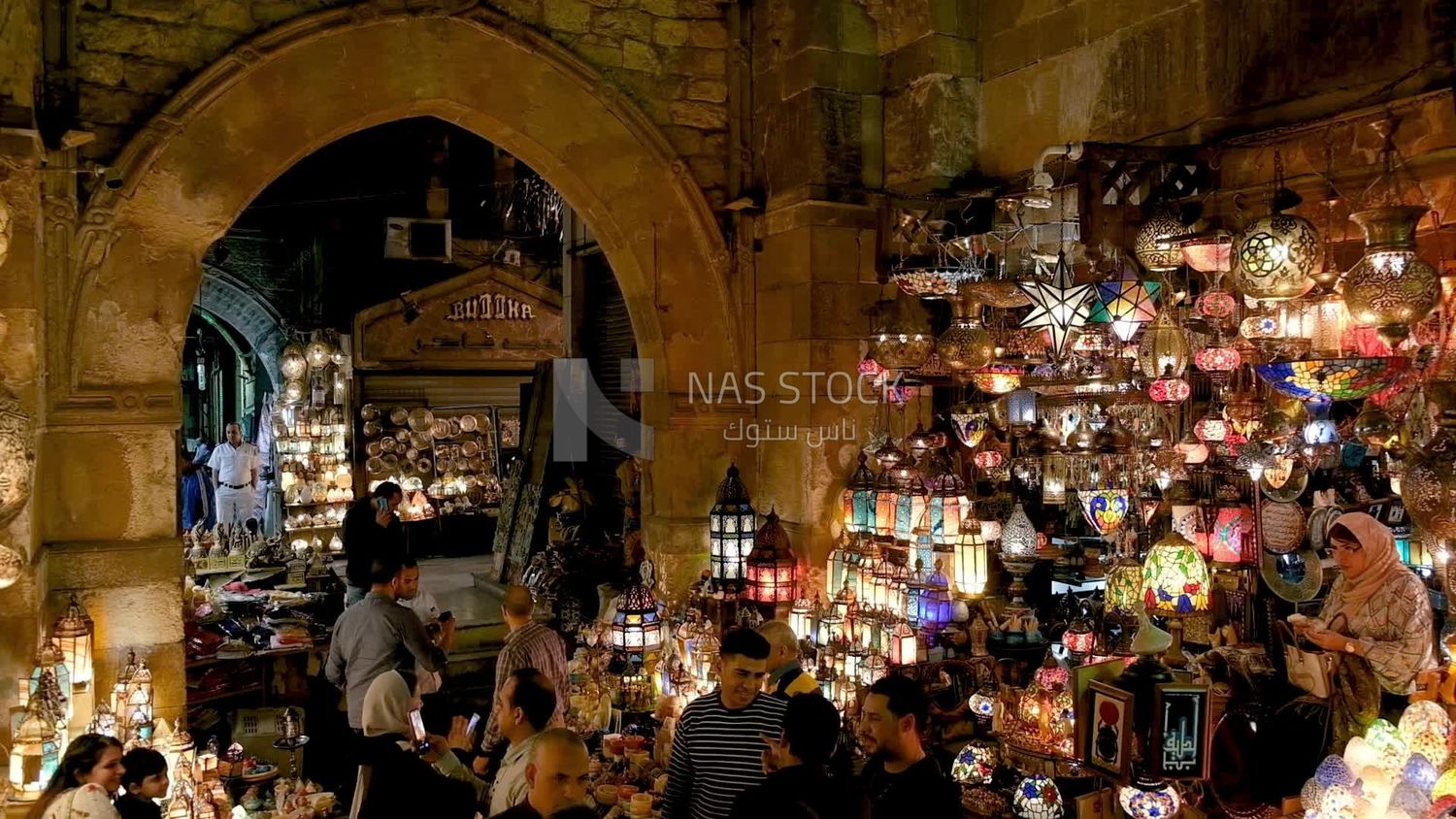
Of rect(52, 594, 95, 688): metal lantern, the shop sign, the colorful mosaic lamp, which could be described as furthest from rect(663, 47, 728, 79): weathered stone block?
the shop sign

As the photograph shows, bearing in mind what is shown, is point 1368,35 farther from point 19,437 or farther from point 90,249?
point 90,249

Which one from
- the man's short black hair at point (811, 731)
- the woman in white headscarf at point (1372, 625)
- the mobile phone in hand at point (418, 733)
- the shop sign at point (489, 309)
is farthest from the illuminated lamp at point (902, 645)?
the shop sign at point (489, 309)

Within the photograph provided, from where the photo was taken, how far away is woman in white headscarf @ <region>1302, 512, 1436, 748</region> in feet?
15.1

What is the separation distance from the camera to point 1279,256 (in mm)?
3900

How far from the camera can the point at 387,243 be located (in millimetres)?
12875

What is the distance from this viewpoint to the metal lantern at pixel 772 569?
22.1 feet

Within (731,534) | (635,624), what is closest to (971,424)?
(731,534)

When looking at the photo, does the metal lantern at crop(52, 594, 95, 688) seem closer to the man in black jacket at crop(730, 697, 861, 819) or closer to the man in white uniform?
the man in black jacket at crop(730, 697, 861, 819)

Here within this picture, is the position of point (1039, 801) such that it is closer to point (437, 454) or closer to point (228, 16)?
point (228, 16)

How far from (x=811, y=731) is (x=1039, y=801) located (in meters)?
2.16

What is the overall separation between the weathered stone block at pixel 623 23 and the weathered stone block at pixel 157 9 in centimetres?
253

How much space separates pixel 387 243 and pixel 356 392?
6.39ft

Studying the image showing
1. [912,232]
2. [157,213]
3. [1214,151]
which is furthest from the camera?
[912,232]

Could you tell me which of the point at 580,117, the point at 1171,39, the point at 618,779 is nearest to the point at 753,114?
the point at 580,117
